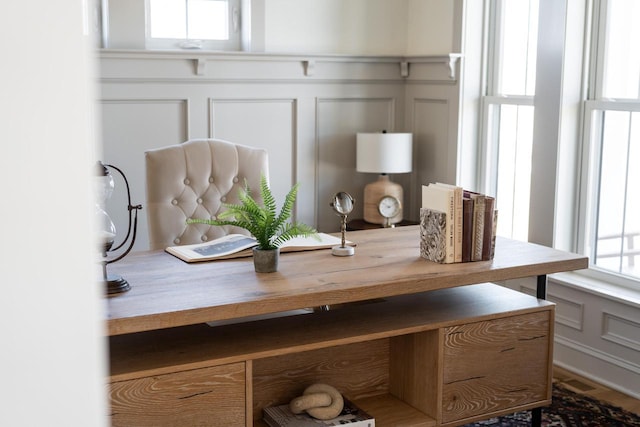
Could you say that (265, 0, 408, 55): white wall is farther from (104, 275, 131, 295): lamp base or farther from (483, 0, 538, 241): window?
(104, 275, 131, 295): lamp base

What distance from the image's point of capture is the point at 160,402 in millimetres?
2041

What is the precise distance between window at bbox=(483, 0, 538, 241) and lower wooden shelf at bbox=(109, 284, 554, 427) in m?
1.37

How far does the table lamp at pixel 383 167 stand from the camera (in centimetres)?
420

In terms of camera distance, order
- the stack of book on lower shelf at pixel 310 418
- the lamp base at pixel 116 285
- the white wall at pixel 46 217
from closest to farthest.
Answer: the white wall at pixel 46 217, the lamp base at pixel 116 285, the stack of book on lower shelf at pixel 310 418

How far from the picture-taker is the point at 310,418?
2.33 meters

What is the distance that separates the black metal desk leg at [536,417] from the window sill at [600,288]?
81 cm

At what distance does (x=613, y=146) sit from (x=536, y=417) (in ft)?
4.51

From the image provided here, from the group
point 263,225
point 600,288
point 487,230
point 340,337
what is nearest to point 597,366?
point 600,288

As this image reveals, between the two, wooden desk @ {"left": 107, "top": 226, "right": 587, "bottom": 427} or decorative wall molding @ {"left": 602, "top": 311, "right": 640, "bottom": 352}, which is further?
decorative wall molding @ {"left": 602, "top": 311, "right": 640, "bottom": 352}

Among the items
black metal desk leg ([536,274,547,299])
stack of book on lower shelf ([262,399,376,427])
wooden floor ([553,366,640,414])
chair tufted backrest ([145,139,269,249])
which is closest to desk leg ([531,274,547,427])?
black metal desk leg ([536,274,547,299])

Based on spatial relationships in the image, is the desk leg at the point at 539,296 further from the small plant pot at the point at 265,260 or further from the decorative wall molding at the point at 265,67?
the decorative wall molding at the point at 265,67

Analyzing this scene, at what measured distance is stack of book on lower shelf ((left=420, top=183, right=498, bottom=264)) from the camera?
100 inches

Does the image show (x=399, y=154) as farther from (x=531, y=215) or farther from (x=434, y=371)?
(x=434, y=371)

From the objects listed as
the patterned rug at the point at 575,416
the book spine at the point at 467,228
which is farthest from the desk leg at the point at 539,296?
the book spine at the point at 467,228
